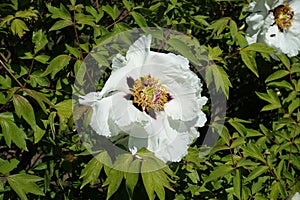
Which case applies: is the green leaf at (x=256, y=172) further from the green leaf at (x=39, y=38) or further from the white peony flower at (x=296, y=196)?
the green leaf at (x=39, y=38)

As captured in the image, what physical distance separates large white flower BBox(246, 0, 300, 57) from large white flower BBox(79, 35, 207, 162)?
2.62ft

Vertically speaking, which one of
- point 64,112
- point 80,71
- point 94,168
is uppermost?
point 80,71

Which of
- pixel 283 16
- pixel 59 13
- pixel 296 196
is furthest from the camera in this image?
pixel 283 16

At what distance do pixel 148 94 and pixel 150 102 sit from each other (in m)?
0.03

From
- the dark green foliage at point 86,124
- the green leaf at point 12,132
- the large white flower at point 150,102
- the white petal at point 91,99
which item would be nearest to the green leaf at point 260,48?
the dark green foliage at point 86,124

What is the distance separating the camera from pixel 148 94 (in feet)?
6.18

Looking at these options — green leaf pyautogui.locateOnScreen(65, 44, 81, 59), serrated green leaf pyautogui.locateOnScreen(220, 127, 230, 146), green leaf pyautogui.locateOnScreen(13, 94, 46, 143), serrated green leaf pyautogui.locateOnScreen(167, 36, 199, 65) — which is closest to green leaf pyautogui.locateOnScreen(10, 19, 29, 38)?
green leaf pyautogui.locateOnScreen(65, 44, 81, 59)

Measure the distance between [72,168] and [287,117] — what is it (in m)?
1.09

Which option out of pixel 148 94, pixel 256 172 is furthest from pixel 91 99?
pixel 256 172

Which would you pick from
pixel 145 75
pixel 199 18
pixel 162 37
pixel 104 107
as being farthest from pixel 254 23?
pixel 104 107

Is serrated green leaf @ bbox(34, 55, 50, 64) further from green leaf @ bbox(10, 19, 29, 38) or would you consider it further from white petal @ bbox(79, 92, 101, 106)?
white petal @ bbox(79, 92, 101, 106)

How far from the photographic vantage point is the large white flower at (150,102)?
5.85 feet

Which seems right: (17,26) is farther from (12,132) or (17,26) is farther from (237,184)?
(237,184)

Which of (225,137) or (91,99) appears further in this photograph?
(225,137)
